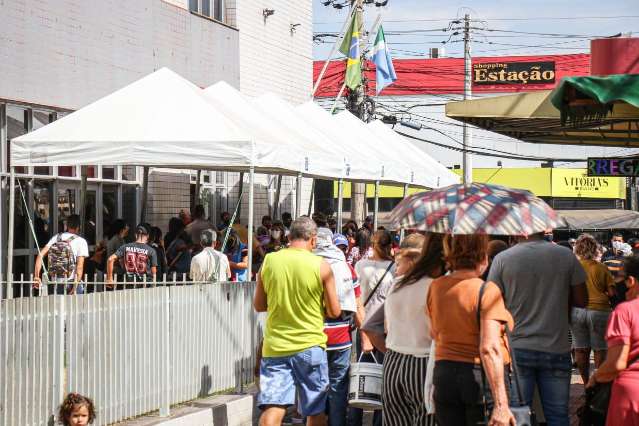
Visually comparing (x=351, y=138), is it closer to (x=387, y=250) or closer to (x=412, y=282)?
(x=387, y=250)

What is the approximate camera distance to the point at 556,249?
7535 millimetres

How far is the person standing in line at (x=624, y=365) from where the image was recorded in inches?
240

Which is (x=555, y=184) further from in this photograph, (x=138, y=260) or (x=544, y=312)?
(x=544, y=312)

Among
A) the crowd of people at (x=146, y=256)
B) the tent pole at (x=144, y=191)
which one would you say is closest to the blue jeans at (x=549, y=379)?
the crowd of people at (x=146, y=256)

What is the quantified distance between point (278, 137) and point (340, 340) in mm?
6180

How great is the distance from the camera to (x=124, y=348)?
862 cm

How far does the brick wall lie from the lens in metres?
15.5

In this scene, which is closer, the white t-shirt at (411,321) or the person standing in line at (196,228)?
the white t-shirt at (411,321)

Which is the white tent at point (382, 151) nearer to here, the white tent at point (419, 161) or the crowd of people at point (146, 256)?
the white tent at point (419, 161)

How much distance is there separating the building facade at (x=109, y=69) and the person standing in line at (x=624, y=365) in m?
9.01

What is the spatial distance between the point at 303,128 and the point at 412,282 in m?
10.8

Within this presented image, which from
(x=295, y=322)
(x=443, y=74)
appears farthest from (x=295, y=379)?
(x=443, y=74)

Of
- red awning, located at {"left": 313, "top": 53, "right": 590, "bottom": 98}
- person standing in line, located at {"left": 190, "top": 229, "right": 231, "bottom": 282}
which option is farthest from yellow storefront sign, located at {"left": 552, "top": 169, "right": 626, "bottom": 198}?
person standing in line, located at {"left": 190, "top": 229, "right": 231, "bottom": 282}

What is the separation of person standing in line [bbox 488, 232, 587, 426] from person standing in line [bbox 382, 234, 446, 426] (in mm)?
1153
